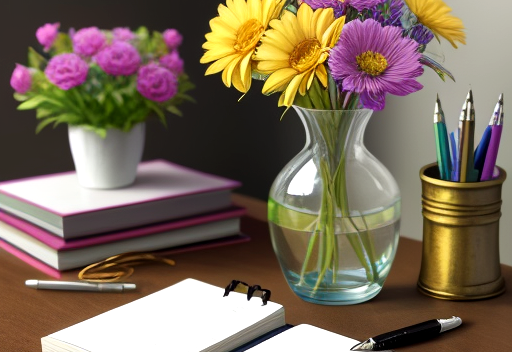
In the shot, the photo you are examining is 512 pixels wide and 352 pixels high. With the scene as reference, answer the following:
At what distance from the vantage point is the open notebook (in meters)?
0.76

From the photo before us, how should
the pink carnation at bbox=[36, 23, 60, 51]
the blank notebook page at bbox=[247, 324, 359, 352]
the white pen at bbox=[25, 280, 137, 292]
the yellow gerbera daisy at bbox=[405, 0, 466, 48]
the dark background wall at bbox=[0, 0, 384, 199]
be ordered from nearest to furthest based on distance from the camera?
1. the blank notebook page at bbox=[247, 324, 359, 352]
2. the yellow gerbera daisy at bbox=[405, 0, 466, 48]
3. the white pen at bbox=[25, 280, 137, 292]
4. the pink carnation at bbox=[36, 23, 60, 51]
5. the dark background wall at bbox=[0, 0, 384, 199]

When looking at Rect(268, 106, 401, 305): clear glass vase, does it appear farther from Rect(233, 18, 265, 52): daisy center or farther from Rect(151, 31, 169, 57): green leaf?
Rect(151, 31, 169, 57): green leaf

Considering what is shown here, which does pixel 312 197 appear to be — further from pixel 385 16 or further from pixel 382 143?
pixel 382 143

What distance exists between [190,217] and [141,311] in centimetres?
34

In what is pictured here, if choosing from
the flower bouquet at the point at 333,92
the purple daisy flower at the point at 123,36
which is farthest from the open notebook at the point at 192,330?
the purple daisy flower at the point at 123,36

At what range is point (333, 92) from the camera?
2.83 ft

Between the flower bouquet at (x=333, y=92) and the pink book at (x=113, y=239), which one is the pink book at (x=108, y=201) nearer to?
the pink book at (x=113, y=239)

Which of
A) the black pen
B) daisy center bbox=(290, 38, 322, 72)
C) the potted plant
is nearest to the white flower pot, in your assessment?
the potted plant

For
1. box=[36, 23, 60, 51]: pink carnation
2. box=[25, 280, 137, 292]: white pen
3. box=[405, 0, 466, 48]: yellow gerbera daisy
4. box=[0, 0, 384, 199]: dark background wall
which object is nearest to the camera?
box=[405, 0, 466, 48]: yellow gerbera daisy

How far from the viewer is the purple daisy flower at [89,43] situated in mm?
1142

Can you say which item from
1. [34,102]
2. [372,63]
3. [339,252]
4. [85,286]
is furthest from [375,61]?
[34,102]

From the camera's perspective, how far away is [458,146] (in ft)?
2.99

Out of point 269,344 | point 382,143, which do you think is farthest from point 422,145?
point 269,344

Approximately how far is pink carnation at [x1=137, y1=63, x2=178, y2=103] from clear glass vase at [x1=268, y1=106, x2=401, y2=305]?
0.29m
